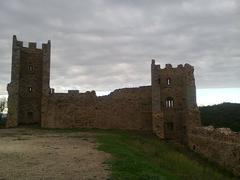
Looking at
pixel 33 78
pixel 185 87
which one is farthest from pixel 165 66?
pixel 33 78

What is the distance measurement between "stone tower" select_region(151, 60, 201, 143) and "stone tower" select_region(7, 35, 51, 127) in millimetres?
10177

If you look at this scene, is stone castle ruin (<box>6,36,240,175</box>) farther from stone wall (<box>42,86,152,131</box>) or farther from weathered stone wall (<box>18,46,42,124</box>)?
weathered stone wall (<box>18,46,42,124</box>)

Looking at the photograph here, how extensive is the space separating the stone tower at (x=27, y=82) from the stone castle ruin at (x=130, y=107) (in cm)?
9

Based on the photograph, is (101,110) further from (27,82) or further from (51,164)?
(51,164)

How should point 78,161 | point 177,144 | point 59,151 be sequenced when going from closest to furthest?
1. point 78,161
2. point 59,151
3. point 177,144

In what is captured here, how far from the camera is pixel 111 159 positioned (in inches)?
511

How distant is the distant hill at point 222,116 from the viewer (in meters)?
44.1

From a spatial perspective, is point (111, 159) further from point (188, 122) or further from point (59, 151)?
point (188, 122)

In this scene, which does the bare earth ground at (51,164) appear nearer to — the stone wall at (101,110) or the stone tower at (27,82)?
the stone wall at (101,110)

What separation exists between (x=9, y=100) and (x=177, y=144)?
1560 cm

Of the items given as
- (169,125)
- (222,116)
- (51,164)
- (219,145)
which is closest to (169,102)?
(169,125)

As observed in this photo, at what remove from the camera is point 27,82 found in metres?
35.2

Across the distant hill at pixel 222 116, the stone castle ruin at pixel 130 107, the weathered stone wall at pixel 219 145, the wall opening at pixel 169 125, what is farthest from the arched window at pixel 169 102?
the distant hill at pixel 222 116

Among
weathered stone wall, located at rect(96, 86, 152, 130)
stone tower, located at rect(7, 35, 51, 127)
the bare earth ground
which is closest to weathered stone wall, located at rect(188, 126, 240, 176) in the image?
weathered stone wall, located at rect(96, 86, 152, 130)
